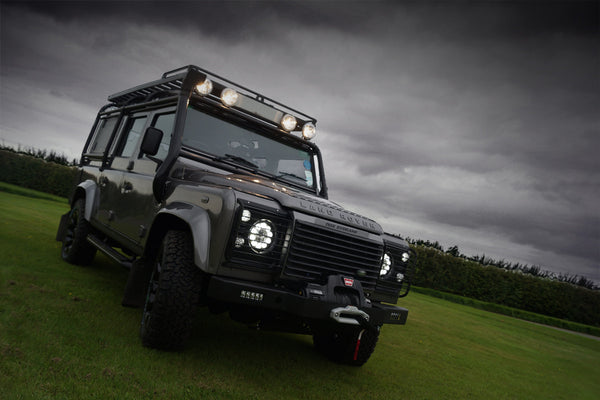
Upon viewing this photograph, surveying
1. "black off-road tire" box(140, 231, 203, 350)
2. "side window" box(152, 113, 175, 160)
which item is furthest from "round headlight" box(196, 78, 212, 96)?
"black off-road tire" box(140, 231, 203, 350)

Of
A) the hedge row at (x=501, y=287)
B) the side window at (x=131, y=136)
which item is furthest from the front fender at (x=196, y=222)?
the hedge row at (x=501, y=287)

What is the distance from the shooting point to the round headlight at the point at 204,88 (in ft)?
13.2

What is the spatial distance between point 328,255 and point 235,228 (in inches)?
32.2

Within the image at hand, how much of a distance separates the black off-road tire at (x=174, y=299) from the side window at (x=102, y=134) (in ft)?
11.2

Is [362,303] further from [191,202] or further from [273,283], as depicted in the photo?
[191,202]

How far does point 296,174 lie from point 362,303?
6.56ft

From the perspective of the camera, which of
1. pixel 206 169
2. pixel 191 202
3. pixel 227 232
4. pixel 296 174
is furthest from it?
pixel 296 174

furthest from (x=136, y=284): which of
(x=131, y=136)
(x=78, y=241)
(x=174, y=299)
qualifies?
(x=78, y=241)

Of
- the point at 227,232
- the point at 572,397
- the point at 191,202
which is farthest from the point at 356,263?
the point at 572,397

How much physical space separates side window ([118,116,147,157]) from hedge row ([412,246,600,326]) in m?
16.4

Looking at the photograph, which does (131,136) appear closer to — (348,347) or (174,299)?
(174,299)

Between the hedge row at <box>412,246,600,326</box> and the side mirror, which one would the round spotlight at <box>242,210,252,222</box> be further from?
the hedge row at <box>412,246,600,326</box>

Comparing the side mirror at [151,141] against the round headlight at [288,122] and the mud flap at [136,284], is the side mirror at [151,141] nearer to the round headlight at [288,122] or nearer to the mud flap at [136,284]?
the mud flap at [136,284]

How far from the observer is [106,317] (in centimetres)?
389
